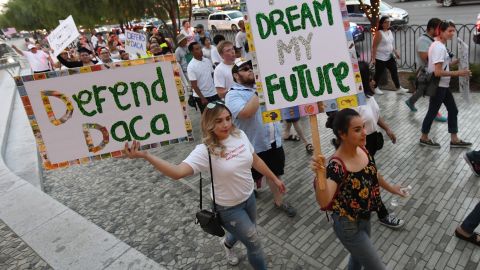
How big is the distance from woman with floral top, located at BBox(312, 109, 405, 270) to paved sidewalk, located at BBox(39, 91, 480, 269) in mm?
925

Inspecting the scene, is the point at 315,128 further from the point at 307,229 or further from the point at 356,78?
the point at 307,229

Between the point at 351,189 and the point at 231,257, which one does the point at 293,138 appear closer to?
the point at 231,257

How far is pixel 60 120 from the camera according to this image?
110 inches

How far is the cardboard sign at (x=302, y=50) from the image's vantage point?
2.40 m

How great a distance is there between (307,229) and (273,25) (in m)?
2.28

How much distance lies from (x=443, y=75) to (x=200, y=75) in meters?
3.55

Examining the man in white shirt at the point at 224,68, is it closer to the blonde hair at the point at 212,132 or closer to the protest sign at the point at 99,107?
the protest sign at the point at 99,107

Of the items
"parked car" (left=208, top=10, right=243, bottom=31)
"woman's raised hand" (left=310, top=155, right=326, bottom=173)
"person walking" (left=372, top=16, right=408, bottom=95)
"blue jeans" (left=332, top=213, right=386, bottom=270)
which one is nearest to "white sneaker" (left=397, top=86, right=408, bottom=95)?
"person walking" (left=372, top=16, right=408, bottom=95)

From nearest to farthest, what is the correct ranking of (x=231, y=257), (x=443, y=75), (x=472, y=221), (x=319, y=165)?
(x=319, y=165) < (x=472, y=221) < (x=231, y=257) < (x=443, y=75)

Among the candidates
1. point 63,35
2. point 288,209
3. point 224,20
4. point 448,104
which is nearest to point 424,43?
point 448,104

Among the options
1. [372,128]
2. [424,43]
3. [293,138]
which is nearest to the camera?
[372,128]

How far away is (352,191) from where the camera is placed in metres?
2.39

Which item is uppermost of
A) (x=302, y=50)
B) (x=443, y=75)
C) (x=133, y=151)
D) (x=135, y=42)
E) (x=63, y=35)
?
(x=63, y=35)

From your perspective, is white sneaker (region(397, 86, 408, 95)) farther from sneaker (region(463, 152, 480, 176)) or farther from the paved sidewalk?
sneaker (region(463, 152, 480, 176))
